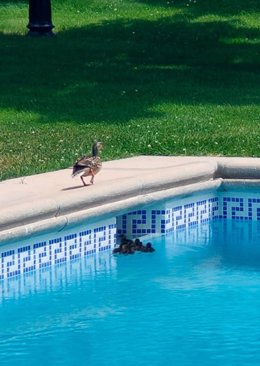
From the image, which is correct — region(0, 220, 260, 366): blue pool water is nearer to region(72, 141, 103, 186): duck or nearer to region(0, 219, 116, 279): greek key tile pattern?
region(0, 219, 116, 279): greek key tile pattern

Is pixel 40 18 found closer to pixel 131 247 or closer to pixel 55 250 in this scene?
pixel 131 247

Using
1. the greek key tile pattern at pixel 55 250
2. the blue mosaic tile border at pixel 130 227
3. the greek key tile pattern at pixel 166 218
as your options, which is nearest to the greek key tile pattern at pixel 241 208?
the blue mosaic tile border at pixel 130 227

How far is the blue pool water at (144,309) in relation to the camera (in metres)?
8.20

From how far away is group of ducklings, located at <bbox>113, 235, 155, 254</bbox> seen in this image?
10.7 meters

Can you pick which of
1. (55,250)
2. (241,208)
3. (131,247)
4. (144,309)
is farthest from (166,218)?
(144,309)

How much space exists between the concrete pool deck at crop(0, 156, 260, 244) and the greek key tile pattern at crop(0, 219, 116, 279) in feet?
0.81

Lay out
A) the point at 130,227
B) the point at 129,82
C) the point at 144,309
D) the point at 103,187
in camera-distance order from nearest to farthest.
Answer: the point at 144,309 → the point at 103,187 → the point at 130,227 → the point at 129,82

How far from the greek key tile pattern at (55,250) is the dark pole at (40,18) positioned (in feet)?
37.7

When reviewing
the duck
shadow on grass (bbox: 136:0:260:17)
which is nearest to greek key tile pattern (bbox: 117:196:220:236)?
the duck

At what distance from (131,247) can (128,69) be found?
8538 mm

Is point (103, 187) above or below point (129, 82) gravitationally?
below

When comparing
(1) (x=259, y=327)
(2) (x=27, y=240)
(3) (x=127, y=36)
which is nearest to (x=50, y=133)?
(2) (x=27, y=240)

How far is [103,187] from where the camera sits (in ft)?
34.1

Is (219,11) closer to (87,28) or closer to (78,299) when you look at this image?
(87,28)
